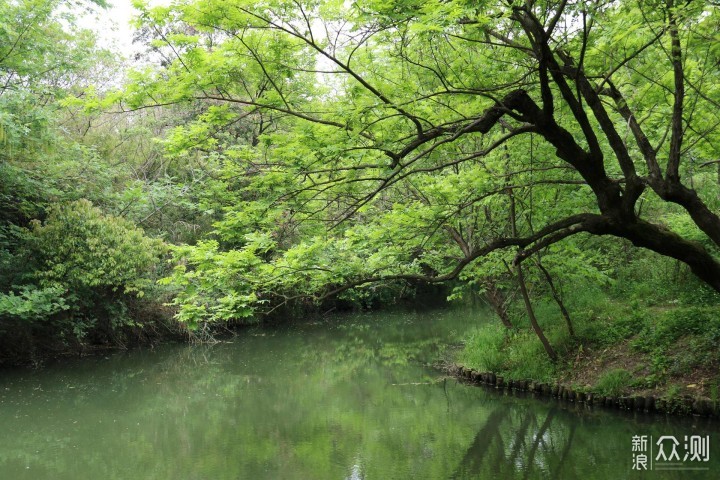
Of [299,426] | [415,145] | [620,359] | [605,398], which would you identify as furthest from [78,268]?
[620,359]

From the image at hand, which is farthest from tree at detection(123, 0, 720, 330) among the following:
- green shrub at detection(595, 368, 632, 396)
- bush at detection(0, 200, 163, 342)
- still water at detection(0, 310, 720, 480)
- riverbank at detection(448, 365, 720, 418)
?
bush at detection(0, 200, 163, 342)

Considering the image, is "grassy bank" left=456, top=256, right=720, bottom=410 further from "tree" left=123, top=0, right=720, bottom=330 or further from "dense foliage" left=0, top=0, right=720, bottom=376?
"tree" left=123, top=0, right=720, bottom=330

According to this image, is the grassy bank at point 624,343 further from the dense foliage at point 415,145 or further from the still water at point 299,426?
the still water at point 299,426

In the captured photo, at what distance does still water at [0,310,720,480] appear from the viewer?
6.34m

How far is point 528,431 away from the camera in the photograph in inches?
290

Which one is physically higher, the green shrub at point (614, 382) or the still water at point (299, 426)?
the green shrub at point (614, 382)

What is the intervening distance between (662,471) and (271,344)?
11.1m

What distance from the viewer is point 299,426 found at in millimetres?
8117

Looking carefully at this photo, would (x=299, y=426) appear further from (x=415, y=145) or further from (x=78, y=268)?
(x=78, y=268)

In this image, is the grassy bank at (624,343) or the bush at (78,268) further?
the bush at (78,268)

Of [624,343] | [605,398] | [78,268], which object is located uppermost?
[78,268]

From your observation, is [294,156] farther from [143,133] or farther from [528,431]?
[143,133]

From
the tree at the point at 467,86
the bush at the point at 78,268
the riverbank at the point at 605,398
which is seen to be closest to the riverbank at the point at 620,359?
the riverbank at the point at 605,398

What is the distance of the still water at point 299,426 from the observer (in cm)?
634
